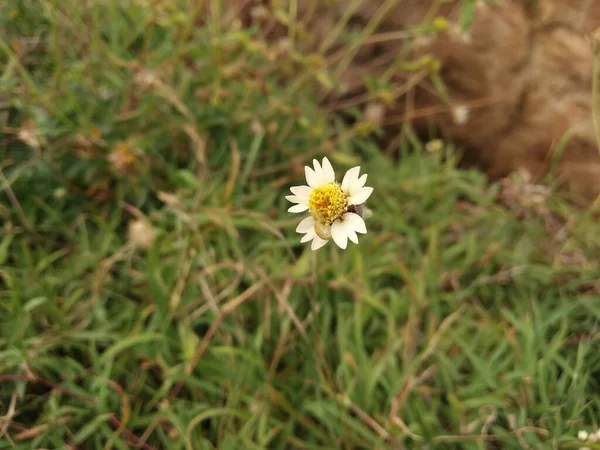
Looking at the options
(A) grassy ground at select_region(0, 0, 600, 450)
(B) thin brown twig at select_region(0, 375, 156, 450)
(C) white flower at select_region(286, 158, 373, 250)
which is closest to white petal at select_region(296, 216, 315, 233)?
(C) white flower at select_region(286, 158, 373, 250)

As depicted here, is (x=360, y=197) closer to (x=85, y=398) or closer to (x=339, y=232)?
(x=339, y=232)

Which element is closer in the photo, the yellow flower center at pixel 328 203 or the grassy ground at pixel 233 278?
the yellow flower center at pixel 328 203

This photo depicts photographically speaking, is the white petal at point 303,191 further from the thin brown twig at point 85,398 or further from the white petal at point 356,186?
the thin brown twig at point 85,398

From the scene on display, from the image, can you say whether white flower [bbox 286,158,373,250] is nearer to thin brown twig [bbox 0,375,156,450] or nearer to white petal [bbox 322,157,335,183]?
white petal [bbox 322,157,335,183]

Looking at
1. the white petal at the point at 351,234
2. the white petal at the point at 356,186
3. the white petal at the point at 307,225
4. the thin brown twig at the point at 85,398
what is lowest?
the thin brown twig at the point at 85,398

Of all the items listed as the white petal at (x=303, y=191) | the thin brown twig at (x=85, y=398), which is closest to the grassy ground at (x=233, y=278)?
the thin brown twig at (x=85, y=398)

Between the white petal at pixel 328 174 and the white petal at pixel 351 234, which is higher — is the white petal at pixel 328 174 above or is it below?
above

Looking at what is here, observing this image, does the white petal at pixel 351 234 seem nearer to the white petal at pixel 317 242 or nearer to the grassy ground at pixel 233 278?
the white petal at pixel 317 242

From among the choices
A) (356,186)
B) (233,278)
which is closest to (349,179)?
(356,186)
